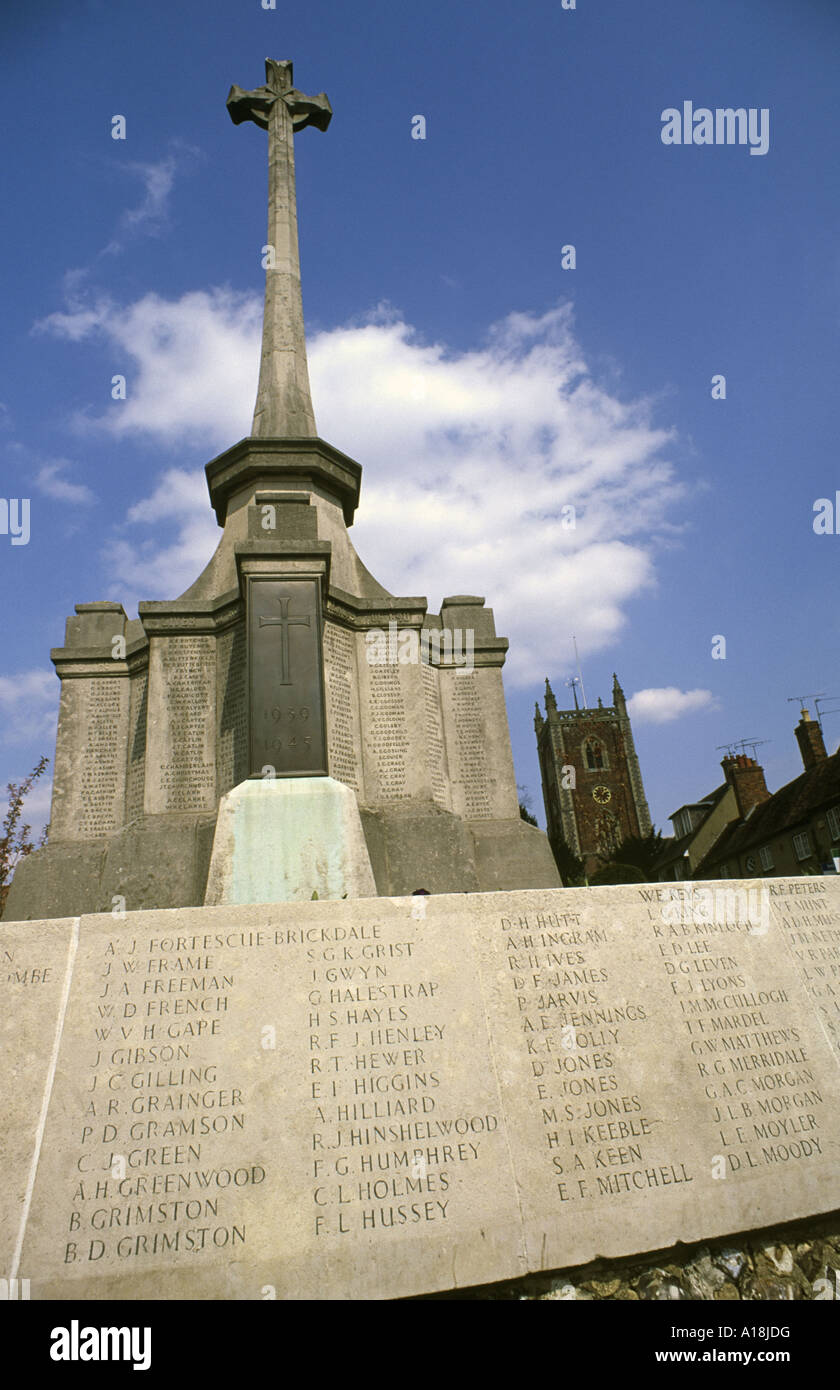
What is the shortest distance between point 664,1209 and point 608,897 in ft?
5.39

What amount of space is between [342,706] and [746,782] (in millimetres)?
41567

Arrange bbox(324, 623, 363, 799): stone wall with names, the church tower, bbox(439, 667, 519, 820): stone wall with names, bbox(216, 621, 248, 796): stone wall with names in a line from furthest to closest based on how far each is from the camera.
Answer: the church tower, bbox(439, 667, 519, 820): stone wall with names, bbox(324, 623, 363, 799): stone wall with names, bbox(216, 621, 248, 796): stone wall with names

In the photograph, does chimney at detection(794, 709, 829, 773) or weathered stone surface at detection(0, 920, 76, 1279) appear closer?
weathered stone surface at detection(0, 920, 76, 1279)

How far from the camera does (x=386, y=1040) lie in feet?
12.0

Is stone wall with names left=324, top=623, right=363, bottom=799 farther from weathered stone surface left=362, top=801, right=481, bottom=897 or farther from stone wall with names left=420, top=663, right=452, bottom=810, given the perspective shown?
stone wall with names left=420, top=663, right=452, bottom=810

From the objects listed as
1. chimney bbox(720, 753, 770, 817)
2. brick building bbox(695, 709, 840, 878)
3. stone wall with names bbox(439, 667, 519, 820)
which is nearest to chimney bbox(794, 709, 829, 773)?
brick building bbox(695, 709, 840, 878)

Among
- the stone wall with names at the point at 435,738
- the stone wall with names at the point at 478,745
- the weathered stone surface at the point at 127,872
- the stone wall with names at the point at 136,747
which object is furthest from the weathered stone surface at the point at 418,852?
the stone wall with names at the point at 136,747

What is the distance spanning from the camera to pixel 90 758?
27.8 ft

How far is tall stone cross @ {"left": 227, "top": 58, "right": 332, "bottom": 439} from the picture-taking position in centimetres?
980

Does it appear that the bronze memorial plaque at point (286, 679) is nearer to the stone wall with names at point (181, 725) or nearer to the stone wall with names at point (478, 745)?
the stone wall with names at point (181, 725)

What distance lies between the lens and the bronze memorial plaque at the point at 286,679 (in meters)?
6.40

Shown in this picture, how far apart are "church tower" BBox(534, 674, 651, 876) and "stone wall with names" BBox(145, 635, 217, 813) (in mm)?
77341
